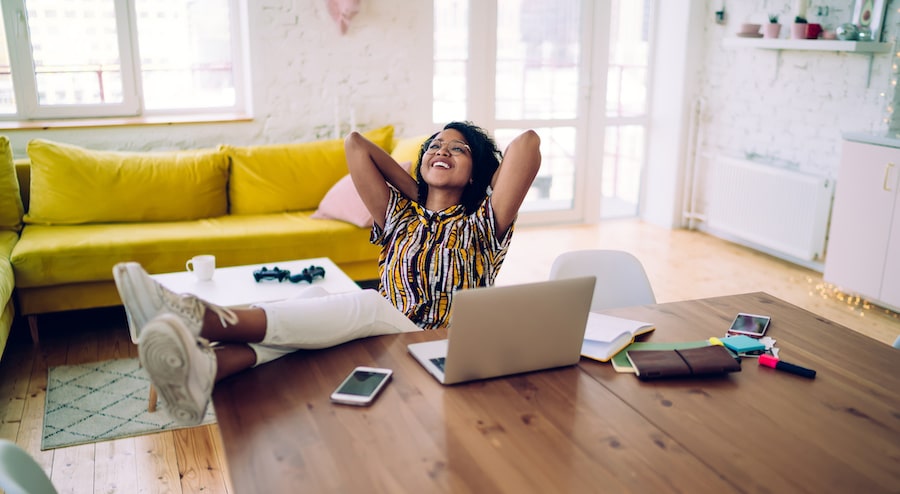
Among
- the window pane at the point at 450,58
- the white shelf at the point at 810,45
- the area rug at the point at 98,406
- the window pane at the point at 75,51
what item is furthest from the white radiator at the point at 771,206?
the window pane at the point at 75,51

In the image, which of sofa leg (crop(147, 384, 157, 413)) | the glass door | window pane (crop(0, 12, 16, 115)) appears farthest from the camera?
the glass door

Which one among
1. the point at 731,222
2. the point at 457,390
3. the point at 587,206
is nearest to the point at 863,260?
the point at 731,222

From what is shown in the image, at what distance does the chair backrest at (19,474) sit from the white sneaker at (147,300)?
0.29 metres

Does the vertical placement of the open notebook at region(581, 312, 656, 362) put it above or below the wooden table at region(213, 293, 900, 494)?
above

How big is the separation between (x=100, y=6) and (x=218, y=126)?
0.92 m

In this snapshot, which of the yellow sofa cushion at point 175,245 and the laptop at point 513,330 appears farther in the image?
the yellow sofa cushion at point 175,245

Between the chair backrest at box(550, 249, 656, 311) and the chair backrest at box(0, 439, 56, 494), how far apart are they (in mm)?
1539

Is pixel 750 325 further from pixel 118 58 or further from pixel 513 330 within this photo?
pixel 118 58

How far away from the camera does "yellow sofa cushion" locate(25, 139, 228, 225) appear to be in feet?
12.8

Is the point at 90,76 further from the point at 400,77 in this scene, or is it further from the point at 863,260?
the point at 863,260

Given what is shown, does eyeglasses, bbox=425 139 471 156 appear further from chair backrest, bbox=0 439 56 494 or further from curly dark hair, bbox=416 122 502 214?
chair backrest, bbox=0 439 56 494

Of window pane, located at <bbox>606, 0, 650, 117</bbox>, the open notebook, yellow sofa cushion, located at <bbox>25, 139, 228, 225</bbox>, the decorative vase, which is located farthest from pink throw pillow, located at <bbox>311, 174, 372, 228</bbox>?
the decorative vase

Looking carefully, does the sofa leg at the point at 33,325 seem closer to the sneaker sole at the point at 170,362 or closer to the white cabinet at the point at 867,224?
the sneaker sole at the point at 170,362

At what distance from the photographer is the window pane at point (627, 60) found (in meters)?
5.69
